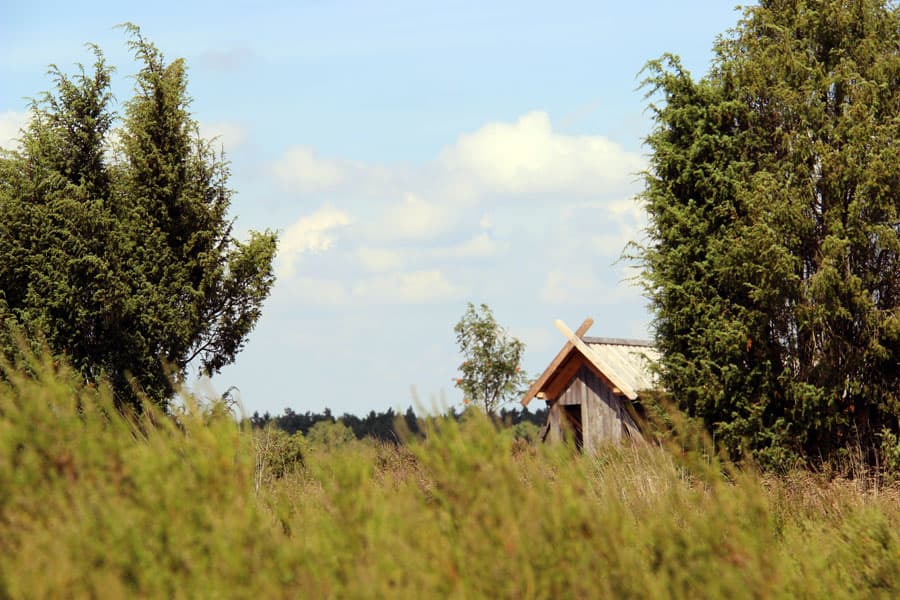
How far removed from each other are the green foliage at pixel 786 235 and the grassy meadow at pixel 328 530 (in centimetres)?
1012

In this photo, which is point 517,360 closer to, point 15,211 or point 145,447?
point 15,211

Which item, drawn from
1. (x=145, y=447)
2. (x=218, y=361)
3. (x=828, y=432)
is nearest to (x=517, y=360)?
(x=218, y=361)

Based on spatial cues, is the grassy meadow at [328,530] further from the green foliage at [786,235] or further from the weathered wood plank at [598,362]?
the weathered wood plank at [598,362]

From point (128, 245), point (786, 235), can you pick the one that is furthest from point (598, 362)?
point (128, 245)

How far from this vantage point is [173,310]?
22.2 meters

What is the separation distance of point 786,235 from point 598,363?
7222mm

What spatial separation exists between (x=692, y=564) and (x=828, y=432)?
11712 mm

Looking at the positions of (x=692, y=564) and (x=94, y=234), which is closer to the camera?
(x=692, y=564)

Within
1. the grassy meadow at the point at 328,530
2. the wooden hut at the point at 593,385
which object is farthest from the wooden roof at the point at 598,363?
the grassy meadow at the point at 328,530

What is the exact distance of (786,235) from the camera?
16.4m

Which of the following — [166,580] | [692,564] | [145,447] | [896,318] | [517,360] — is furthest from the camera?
[517,360]

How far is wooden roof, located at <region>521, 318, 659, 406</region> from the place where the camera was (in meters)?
Result: 22.3

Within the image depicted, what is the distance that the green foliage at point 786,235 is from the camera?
52.2ft

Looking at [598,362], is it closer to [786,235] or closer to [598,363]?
[598,363]
